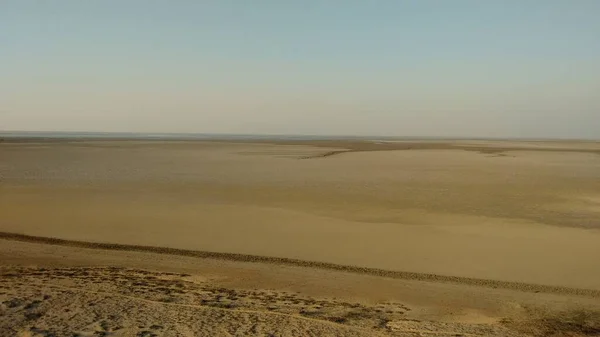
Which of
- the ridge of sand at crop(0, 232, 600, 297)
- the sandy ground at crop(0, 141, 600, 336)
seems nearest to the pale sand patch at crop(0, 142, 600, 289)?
the sandy ground at crop(0, 141, 600, 336)

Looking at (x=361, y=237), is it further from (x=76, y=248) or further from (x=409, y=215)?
(x=76, y=248)

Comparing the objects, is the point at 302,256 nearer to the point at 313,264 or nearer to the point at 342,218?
the point at 313,264

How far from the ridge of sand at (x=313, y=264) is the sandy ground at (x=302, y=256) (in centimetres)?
6

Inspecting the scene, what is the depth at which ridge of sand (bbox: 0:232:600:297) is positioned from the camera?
8.54 metres

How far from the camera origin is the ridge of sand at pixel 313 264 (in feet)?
28.0

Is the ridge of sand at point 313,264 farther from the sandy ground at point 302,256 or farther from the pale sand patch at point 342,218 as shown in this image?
the pale sand patch at point 342,218

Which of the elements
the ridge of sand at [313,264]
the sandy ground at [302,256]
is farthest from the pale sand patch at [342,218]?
the ridge of sand at [313,264]

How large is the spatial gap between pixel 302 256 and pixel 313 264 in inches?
26.5

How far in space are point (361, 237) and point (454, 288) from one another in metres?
4.05

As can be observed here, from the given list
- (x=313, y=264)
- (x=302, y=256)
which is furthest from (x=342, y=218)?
(x=313, y=264)

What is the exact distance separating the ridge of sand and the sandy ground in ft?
0.21

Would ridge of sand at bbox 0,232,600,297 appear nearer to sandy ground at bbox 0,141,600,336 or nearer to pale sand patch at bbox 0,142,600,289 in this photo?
sandy ground at bbox 0,141,600,336

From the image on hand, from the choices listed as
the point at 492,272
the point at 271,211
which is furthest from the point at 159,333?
the point at 271,211

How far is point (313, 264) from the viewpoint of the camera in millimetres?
9875
